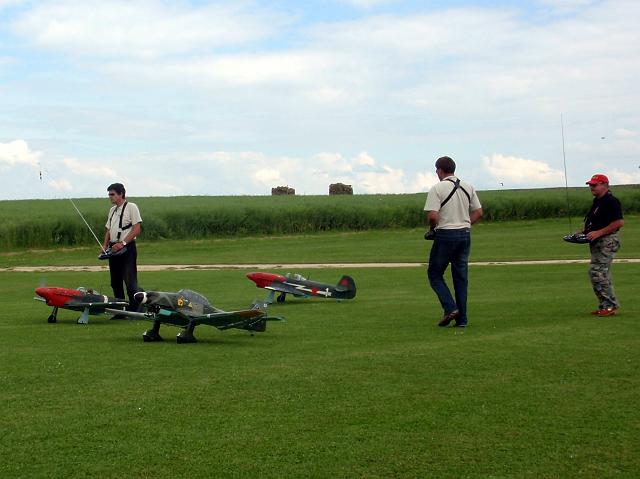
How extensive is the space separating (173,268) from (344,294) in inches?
558

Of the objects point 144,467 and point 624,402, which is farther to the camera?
point 624,402

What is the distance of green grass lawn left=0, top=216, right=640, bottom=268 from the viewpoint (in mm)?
33938

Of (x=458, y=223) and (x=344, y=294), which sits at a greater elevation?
(x=458, y=223)

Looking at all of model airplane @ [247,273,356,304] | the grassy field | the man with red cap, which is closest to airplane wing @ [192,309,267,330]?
the man with red cap

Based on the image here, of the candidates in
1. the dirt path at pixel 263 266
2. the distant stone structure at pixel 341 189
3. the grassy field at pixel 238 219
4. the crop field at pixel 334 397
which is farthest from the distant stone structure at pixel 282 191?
the crop field at pixel 334 397

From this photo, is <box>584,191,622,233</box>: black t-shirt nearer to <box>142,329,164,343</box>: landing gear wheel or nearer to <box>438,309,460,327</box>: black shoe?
<box>438,309,460,327</box>: black shoe

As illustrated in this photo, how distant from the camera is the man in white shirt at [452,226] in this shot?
12242 mm

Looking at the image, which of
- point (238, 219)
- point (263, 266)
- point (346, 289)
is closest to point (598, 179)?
point (346, 289)

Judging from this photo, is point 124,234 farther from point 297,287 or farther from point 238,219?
point 238,219

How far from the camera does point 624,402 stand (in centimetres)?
737

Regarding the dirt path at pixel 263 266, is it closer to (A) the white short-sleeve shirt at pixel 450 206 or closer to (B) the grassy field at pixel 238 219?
(B) the grassy field at pixel 238 219

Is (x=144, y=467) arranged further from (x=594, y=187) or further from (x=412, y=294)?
(x=412, y=294)

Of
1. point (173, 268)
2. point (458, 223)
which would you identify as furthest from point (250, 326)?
point (173, 268)

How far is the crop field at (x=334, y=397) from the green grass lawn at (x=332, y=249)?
1895cm
